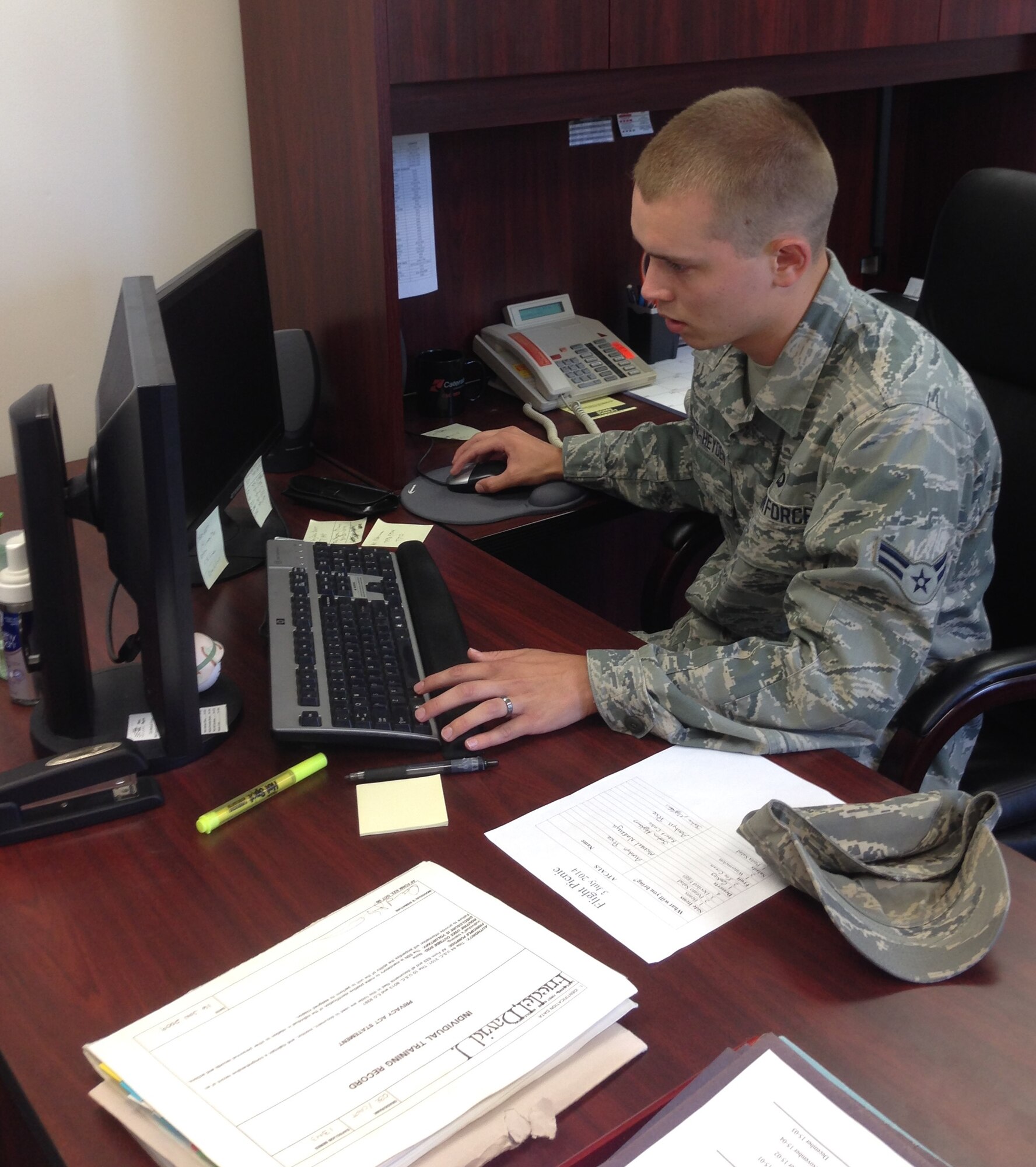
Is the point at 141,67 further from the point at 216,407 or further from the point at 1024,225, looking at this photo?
the point at 1024,225

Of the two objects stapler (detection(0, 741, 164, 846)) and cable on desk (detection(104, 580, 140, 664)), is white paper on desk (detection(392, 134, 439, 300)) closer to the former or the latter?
cable on desk (detection(104, 580, 140, 664))

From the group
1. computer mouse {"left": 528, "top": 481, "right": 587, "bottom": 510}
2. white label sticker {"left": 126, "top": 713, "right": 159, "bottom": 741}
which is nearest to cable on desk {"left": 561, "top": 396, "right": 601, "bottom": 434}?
computer mouse {"left": 528, "top": 481, "right": 587, "bottom": 510}

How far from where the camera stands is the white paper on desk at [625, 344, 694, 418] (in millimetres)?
1958

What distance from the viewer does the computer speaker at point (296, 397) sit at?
1709mm

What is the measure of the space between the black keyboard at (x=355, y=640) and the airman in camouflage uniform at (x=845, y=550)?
194 millimetres

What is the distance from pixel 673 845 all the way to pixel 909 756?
1.15 feet

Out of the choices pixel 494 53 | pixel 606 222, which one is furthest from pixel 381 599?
pixel 606 222

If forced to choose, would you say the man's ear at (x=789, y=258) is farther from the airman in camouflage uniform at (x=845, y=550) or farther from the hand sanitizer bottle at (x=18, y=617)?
the hand sanitizer bottle at (x=18, y=617)

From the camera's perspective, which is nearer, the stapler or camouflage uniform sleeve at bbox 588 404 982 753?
the stapler

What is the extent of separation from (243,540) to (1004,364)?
3.39 ft

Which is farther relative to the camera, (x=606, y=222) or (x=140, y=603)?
(x=606, y=222)

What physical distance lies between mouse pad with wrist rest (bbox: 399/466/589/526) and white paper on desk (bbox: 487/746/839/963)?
60 centimetres

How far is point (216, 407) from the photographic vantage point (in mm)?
1407

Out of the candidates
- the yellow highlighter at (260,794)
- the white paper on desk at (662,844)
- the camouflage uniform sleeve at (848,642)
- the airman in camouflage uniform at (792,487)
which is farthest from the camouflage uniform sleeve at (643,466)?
the yellow highlighter at (260,794)
